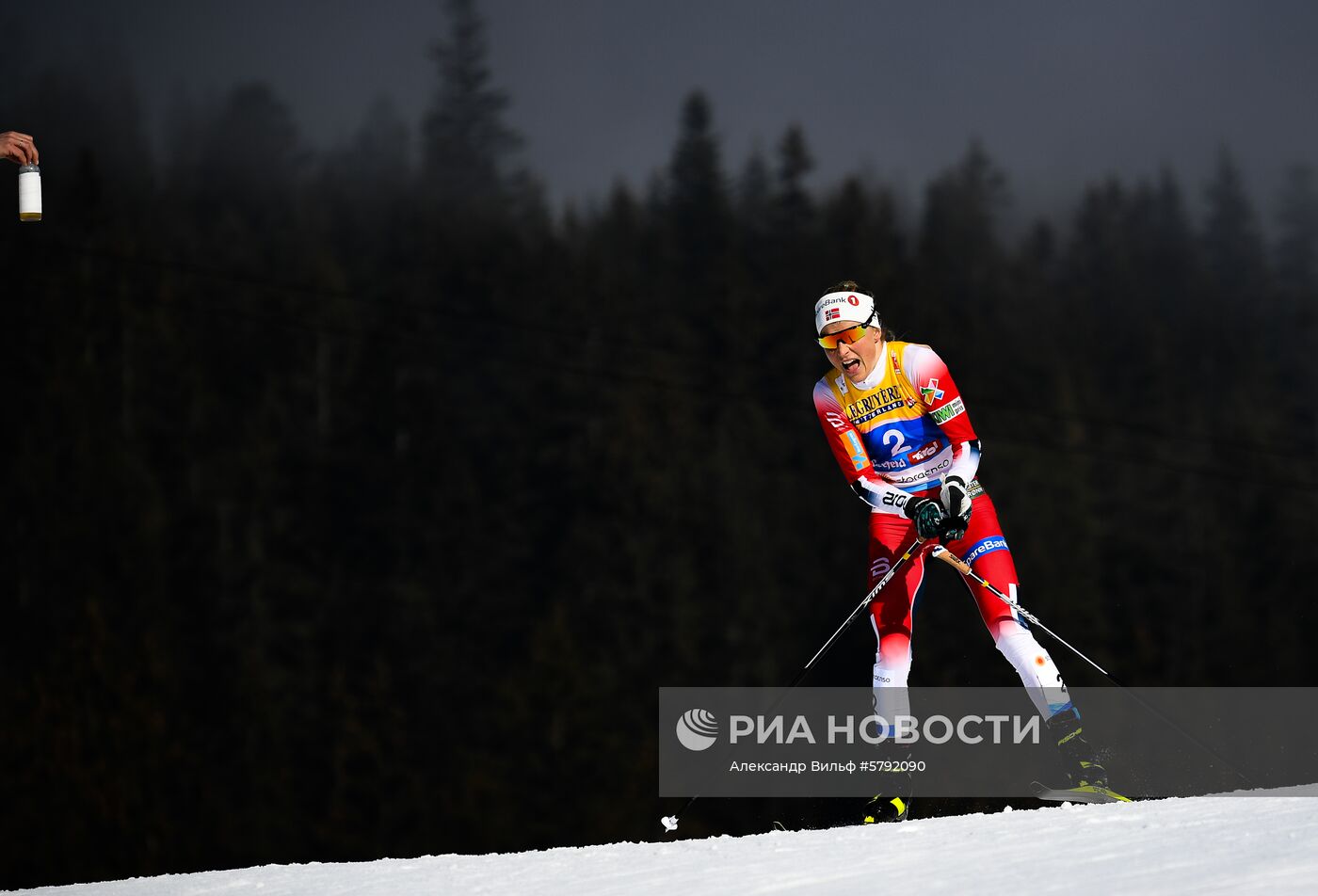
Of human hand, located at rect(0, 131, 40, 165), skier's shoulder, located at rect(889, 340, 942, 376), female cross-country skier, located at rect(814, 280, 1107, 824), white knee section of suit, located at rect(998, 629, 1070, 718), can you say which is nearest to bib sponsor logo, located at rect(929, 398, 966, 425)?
female cross-country skier, located at rect(814, 280, 1107, 824)

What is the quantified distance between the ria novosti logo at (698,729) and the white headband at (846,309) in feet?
7.24

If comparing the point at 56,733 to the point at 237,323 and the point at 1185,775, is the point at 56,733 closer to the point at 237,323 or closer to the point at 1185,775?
the point at 237,323

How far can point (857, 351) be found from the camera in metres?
7.50

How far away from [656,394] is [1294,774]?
165 ft

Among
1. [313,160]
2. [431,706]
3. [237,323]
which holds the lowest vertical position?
[431,706]

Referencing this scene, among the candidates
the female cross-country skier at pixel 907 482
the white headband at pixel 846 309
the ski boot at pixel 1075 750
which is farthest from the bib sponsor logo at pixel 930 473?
the ski boot at pixel 1075 750

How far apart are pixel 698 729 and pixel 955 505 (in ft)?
6.40

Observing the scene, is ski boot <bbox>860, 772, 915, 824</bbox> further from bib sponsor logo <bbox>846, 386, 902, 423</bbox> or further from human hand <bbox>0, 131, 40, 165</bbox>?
human hand <bbox>0, 131, 40, 165</bbox>

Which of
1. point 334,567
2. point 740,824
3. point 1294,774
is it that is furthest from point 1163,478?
point 1294,774

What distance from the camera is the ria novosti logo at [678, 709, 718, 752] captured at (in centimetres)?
837

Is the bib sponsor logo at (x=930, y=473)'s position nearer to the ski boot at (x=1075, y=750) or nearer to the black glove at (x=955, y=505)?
the black glove at (x=955, y=505)

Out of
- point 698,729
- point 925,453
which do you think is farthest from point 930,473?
point 698,729

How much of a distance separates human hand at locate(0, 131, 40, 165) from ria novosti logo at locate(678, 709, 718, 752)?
13.4 feet

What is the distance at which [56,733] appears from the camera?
44281mm
